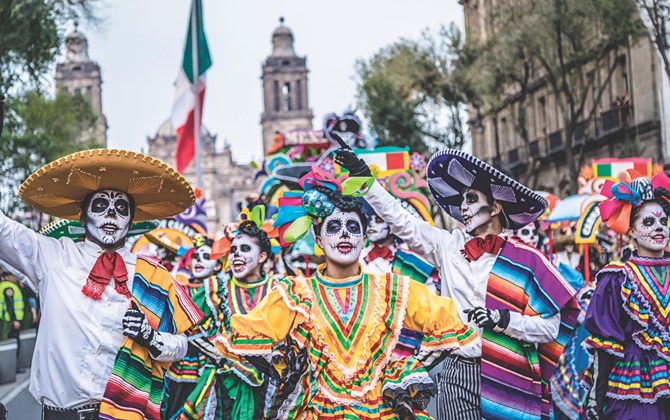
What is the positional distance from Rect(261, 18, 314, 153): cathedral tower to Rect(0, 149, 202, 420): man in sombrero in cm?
10878

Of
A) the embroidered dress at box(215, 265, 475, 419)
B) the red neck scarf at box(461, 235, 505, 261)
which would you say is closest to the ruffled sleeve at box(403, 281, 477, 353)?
the embroidered dress at box(215, 265, 475, 419)

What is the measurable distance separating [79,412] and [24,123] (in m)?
32.6

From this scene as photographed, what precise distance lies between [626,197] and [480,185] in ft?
4.38

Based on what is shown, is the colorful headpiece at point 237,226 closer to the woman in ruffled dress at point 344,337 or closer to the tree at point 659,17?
the woman in ruffled dress at point 344,337

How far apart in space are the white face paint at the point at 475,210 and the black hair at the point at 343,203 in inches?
44.5

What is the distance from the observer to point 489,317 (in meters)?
6.07

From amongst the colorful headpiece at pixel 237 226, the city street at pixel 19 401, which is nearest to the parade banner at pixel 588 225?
the colorful headpiece at pixel 237 226

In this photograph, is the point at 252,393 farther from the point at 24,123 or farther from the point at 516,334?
the point at 24,123

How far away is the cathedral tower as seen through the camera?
378ft

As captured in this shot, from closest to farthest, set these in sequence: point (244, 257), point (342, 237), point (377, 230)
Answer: point (342, 237), point (244, 257), point (377, 230)

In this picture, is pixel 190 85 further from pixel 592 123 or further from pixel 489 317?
pixel 489 317

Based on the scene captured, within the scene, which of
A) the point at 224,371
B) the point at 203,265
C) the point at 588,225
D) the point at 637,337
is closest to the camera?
the point at 637,337

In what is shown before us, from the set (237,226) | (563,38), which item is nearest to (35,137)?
(563,38)

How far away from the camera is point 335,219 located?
5641mm
